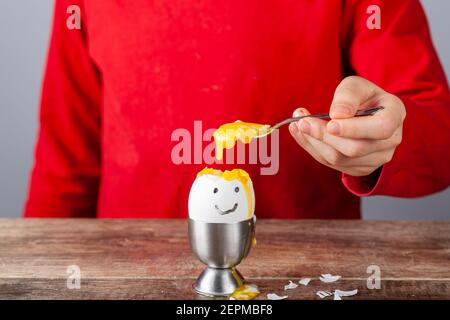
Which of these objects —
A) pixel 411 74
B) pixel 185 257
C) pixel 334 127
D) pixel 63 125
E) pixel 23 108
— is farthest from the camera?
pixel 23 108

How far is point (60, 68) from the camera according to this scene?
5.24ft

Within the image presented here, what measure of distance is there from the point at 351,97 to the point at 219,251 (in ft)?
1.01

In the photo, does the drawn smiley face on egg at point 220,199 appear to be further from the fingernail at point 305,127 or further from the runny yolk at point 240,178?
the fingernail at point 305,127

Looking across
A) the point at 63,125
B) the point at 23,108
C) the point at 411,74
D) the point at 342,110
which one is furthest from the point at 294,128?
the point at 23,108

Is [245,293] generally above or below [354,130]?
below

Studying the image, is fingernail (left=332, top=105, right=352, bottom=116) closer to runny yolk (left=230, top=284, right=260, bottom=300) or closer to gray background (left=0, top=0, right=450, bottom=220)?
runny yolk (left=230, top=284, right=260, bottom=300)

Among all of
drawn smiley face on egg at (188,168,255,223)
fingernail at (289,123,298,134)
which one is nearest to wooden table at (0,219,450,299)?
drawn smiley face on egg at (188,168,255,223)

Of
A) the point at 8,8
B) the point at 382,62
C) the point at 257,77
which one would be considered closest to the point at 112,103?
the point at 257,77

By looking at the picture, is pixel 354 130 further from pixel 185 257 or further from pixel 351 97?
pixel 185 257

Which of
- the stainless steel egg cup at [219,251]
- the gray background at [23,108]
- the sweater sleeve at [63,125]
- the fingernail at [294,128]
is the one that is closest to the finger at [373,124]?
the fingernail at [294,128]

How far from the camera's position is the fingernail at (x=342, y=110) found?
96 centimetres

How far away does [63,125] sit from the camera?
1.62m

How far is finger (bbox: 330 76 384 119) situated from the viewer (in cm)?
96

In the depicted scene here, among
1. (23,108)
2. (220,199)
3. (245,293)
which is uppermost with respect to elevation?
(23,108)
